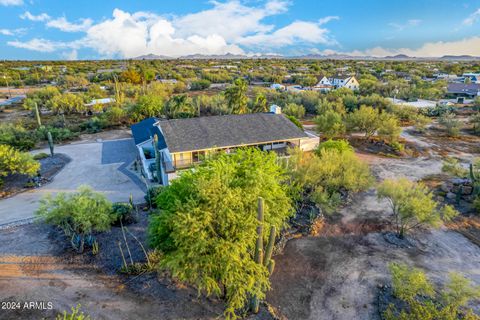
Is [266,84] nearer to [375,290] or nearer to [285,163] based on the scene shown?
[285,163]

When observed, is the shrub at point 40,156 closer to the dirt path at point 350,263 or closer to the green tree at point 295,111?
the dirt path at point 350,263

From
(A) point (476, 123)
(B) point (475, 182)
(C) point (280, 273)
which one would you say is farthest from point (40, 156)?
(A) point (476, 123)

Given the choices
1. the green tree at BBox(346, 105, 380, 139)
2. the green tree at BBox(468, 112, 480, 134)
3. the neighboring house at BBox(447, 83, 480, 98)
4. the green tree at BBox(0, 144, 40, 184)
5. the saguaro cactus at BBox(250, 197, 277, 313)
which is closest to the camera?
the saguaro cactus at BBox(250, 197, 277, 313)

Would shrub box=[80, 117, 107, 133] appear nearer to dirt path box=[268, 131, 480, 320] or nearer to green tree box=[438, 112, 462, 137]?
dirt path box=[268, 131, 480, 320]

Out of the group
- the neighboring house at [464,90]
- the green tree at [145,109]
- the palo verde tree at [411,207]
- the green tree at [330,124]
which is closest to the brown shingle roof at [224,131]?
the green tree at [330,124]

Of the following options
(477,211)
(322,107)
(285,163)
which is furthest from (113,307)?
(322,107)

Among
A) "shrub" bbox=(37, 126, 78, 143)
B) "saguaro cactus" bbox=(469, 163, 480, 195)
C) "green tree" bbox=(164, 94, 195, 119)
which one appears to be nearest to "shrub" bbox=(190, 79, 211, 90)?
"green tree" bbox=(164, 94, 195, 119)

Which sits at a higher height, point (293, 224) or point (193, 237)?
point (193, 237)
